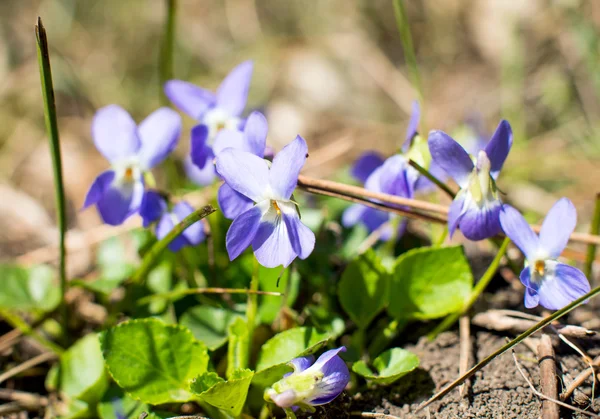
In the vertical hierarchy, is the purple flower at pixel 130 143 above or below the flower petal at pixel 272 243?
above

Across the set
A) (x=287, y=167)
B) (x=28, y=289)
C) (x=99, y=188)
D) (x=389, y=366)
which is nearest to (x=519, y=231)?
(x=389, y=366)

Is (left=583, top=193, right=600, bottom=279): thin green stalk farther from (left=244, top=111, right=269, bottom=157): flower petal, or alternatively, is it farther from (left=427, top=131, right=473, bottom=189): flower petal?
(left=244, top=111, right=269, bottom=157): flower petal

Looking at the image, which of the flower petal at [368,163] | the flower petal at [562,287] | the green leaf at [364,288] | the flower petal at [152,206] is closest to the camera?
the flower petal at [562,287]

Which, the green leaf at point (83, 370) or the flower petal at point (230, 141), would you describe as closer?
the flower petal at point (230, 141)

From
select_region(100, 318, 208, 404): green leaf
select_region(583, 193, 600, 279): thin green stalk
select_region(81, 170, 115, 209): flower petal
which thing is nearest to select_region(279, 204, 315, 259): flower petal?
select_region(100, 318, 208, 404): green leaf

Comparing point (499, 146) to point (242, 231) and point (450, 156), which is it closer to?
point (450, 156)

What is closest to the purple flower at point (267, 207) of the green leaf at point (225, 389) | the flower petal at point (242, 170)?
the flower petal at point (242, 170)

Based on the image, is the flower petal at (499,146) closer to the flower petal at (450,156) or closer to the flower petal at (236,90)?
the flower petal at (450,156)
